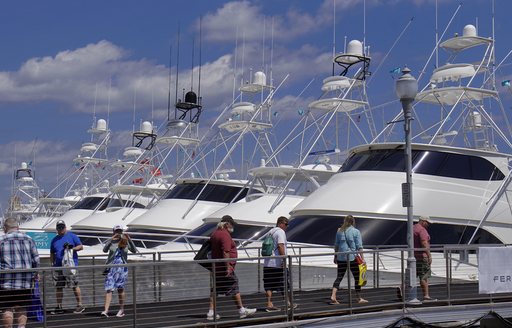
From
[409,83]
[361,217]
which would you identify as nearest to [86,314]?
[409,83]

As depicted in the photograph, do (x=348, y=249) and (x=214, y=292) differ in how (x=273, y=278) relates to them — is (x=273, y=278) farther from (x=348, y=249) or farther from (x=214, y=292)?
(x=348, y=249)

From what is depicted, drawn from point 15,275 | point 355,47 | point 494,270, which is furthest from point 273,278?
point 355,47

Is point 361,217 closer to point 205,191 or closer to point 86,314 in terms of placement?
point 86,314

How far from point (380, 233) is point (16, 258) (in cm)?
1025

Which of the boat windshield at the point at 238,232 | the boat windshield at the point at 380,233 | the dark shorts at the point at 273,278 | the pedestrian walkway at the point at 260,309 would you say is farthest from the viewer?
the boat windshield at the point at 238,232

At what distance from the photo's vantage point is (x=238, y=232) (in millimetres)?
23609

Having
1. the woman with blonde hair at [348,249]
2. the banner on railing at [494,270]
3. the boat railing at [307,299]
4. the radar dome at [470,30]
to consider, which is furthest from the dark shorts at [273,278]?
the radar dome at [470,30]

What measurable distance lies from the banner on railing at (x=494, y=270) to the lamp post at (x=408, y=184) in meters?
1.14

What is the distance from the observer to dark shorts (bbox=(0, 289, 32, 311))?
366 inches

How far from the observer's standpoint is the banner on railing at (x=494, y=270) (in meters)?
12.7

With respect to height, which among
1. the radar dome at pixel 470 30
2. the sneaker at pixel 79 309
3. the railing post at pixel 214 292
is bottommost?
the sneaker at pixel 79 309

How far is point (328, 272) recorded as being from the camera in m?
17.3

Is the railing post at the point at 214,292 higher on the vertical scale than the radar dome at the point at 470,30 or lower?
lower

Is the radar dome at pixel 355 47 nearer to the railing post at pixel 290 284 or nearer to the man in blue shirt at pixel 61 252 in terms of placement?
the man in blue shirt at pixel 61 252
